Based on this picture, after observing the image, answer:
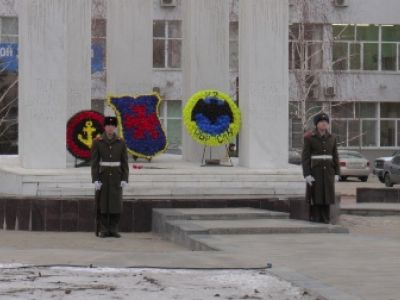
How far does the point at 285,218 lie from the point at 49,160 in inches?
203

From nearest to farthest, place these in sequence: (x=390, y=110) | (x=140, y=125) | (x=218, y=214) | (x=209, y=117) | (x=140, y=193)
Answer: (x=218, y=214), (x=140, y=193), (x=209, y=117), (x=140, y=125), (x=390, y=110)

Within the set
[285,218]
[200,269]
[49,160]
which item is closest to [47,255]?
[200,269]

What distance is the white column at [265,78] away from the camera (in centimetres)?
1986

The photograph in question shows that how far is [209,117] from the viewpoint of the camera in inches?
836

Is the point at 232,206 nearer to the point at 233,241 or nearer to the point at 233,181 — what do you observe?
the point at 233,181

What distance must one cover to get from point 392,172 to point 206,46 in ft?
55.2

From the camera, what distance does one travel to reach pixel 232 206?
18438mm

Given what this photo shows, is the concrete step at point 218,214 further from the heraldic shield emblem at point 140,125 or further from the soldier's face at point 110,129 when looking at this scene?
the heraldic shield emblem at point 140,125

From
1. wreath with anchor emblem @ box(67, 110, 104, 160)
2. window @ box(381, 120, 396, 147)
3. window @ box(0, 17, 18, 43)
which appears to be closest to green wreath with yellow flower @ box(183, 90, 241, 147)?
wreath with anchor emblem @ box(67, 110, 104, 160)

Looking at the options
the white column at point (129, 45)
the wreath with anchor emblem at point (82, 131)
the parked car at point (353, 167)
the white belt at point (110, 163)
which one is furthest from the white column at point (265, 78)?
the parked car at point (353, 167)

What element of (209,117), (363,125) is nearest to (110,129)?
(209,117)

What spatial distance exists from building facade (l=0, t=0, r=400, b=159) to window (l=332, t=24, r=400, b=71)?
0.18 feet

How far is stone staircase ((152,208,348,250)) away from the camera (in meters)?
14.4

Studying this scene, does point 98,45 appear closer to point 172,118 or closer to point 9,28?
point 9,28
